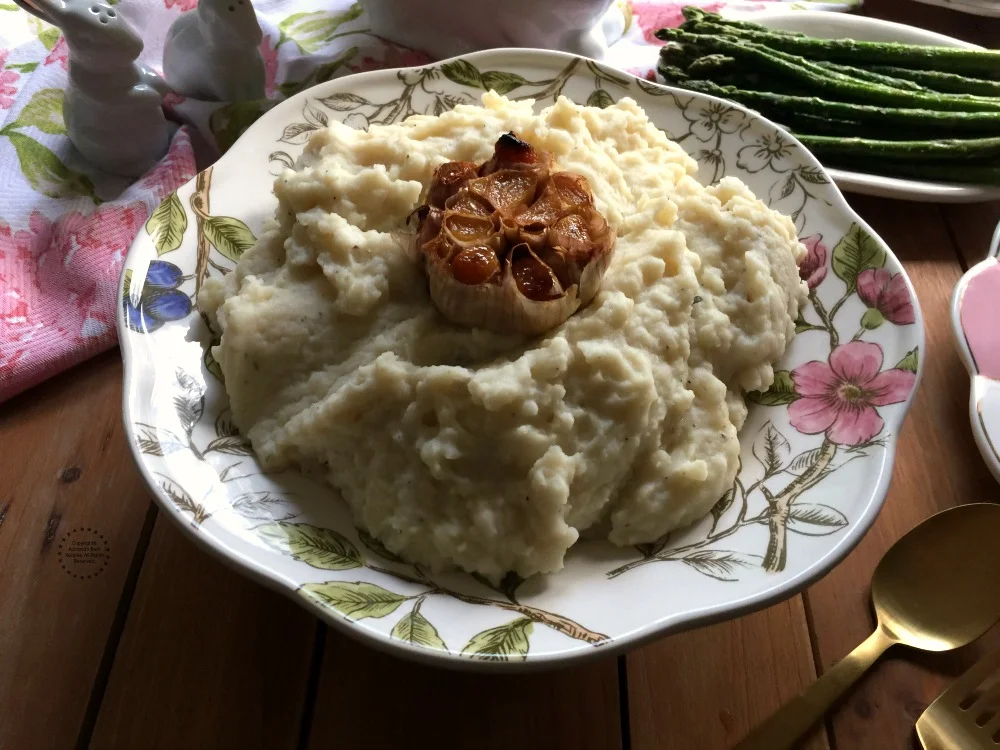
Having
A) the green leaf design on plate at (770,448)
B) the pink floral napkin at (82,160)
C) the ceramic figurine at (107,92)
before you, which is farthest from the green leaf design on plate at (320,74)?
the green leaf design on plate at (770,448)

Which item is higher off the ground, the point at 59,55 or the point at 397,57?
the point at 397,57

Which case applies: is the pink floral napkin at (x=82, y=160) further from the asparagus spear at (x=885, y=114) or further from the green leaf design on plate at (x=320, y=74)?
the asparagus spear at (x=885, y=114)

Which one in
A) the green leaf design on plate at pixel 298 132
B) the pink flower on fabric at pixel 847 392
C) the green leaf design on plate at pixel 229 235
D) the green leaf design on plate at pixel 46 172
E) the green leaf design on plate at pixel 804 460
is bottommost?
the green leaf design on plate at pixel 46 172

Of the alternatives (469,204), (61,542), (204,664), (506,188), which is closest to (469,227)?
(469,204)

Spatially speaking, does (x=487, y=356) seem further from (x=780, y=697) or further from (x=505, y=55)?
(x=505, y=55)

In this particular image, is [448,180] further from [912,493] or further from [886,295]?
[912,493]

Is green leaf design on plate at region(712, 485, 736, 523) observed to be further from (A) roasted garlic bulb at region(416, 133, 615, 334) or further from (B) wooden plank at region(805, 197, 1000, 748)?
(A) roasted garlic bulb at region(416, 133, 615, 334)
